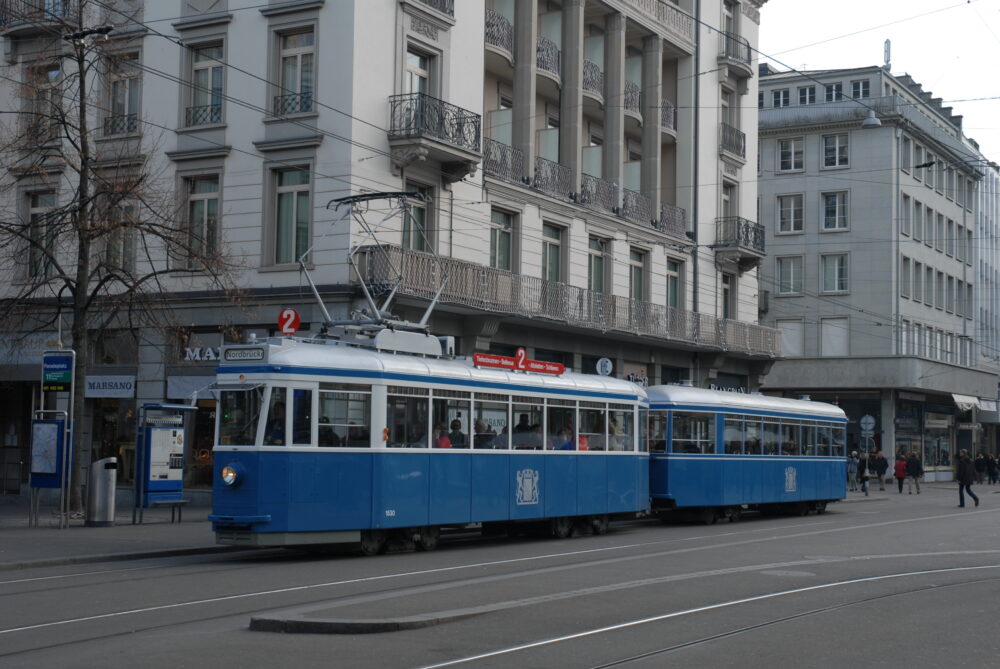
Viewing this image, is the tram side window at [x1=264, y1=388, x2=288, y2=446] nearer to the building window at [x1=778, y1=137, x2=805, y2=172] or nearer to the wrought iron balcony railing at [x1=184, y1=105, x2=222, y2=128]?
the wrought iron balcony railing at [x1=184, y1=105, x2=222, y2=128]

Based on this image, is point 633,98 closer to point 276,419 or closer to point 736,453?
point 736,453

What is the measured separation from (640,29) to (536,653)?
3191 cm

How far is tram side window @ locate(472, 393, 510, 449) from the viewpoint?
20438 millimetres

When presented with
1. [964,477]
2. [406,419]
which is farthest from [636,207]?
[406,419]

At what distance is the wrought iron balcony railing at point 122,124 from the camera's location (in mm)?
30075

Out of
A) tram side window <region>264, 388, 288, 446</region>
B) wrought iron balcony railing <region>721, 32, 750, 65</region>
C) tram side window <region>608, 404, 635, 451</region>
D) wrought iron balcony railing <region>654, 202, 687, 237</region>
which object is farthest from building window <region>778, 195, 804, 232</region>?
tram side window <region>264, 388, 288, 446</region>

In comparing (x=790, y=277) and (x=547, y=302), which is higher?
(x=790, y=277)

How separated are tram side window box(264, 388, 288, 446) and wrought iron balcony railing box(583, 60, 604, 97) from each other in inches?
839

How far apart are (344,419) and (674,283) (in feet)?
81.2

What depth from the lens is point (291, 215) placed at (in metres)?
28.5

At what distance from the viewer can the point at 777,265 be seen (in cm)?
6366

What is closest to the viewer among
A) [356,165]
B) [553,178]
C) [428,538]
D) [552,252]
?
[428,538]

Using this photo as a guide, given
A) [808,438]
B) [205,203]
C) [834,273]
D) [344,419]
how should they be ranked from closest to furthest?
[344,419], [205,203], [808,438], [834,273]

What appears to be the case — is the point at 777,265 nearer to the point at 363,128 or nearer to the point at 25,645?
the point at 363,128
